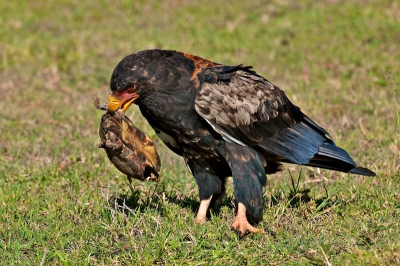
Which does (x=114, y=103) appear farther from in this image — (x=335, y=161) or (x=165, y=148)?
(x=165, y=148)

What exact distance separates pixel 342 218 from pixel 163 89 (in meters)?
1.61

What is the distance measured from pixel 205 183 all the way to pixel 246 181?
1.57ft

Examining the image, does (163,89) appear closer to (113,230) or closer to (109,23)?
(113,230)

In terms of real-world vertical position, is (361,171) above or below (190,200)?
above

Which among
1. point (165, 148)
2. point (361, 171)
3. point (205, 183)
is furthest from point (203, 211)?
point (165, 148)

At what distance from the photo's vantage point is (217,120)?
5.13m

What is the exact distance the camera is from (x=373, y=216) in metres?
5.13

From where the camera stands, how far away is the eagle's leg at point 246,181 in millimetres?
5148

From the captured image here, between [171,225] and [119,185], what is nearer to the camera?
[171,225]

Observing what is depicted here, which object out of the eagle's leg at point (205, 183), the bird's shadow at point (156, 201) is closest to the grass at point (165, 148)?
the bird's shadow at point (156, 201)

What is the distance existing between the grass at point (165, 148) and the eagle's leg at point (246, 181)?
14 centimetres

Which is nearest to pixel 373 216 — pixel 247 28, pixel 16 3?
pixel 247 28

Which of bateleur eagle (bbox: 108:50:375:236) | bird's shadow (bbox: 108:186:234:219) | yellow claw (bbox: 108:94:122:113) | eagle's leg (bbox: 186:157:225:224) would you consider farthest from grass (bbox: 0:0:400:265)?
yellow claw (bbox: 108:94:122:113)

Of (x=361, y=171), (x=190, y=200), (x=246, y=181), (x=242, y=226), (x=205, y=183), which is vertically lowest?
(x=190, y=200)
